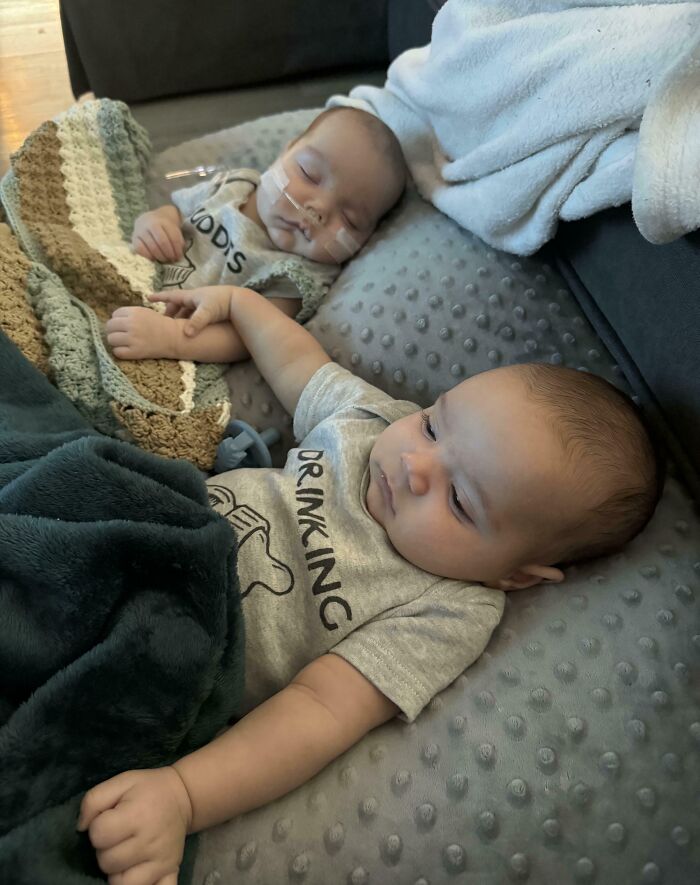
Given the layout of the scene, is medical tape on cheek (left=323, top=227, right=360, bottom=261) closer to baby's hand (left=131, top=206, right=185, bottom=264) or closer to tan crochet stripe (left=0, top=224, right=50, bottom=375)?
baby's hand (left=131, top=206, right=185, bottom=264)

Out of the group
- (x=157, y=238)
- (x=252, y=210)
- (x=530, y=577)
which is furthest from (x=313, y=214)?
(x=530, y=577)

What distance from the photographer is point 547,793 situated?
2.08 feet

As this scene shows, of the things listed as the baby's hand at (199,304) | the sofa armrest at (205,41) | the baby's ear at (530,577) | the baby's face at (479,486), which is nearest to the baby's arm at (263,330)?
the baby's hand at (199,304)

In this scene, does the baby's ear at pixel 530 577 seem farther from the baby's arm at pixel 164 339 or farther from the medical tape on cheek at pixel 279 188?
the medical tape on cheek at pixel 279 188

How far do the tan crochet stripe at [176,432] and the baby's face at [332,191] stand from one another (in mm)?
385

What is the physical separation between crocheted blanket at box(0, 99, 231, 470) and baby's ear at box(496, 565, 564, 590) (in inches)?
15.2

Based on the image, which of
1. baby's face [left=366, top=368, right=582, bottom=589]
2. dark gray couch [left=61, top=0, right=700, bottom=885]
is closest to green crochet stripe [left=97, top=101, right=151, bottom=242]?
dark gray couch [left=61, top=0, right=700, bottom=885]

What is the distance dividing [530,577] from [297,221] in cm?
67

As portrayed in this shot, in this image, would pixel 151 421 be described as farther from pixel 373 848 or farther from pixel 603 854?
pixel 603 854

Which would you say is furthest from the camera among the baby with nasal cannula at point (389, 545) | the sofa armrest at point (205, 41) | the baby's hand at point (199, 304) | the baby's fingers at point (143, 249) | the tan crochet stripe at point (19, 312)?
the sofa armrest at point (205, 41)

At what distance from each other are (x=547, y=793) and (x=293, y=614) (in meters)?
0.29

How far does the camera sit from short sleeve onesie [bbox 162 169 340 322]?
109 cm

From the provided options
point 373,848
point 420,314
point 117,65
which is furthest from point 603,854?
point 117,65

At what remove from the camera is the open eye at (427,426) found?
0.80m
